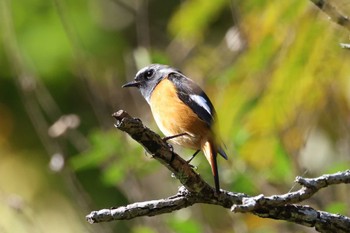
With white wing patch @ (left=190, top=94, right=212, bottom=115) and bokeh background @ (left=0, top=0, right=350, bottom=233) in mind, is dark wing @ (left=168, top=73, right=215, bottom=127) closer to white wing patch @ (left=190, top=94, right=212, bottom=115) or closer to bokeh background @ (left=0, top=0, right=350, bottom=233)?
white wing patch @ (left=190, top=94, right=212, bottom=115)

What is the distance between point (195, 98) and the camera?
3.89 m

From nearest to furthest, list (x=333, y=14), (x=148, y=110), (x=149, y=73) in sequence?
1. (x=333, y=14)
2. (x=149, y=73)
3. (x=148, y=110)

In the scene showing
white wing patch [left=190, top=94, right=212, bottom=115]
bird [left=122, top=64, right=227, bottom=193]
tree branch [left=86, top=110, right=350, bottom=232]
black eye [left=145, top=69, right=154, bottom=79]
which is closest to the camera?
tree branch [left=86, top=110, right=350, bottom=232]

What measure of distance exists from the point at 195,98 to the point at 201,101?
7 cm

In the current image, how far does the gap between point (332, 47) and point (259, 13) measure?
1.01m

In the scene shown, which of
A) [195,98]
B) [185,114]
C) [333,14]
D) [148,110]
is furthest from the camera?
[148,110]

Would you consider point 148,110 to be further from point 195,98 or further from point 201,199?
point 201,199

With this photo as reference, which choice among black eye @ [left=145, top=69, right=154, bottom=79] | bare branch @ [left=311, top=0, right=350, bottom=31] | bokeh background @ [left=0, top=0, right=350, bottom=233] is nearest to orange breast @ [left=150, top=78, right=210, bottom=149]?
bokeh background @ [left=0, top=0, right=350, bottom=233]

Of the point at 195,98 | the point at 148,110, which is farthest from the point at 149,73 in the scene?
the point at 148,110

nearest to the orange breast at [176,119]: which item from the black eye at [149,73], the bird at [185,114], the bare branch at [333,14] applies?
the bird at [185,114]

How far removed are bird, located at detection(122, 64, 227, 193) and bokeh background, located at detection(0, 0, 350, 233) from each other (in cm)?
27

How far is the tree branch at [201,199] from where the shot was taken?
293 centimetres

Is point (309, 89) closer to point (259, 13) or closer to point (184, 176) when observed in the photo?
point (259, 13)

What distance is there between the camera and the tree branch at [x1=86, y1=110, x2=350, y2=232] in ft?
9.60
